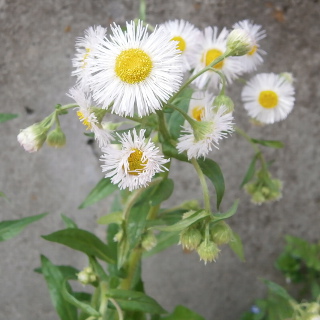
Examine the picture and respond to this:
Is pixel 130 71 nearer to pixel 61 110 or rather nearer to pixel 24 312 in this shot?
pixel 61 110

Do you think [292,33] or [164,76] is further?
[292,33]

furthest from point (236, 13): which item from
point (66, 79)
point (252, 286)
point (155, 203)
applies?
point (252, 286)

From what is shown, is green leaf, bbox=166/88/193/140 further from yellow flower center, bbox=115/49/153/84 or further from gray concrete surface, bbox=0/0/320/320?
gray concrete surface, bbox=0/0/320/320

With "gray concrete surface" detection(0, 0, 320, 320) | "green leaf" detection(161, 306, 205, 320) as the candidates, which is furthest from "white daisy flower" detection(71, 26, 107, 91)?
"green leaf" detection(161, 306, 205, 320)

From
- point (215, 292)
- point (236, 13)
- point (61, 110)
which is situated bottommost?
point (215, 292)

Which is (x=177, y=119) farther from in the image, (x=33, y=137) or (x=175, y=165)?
(x=175, y=165)

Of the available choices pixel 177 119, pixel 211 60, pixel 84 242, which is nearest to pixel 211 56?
pixel 211 60
